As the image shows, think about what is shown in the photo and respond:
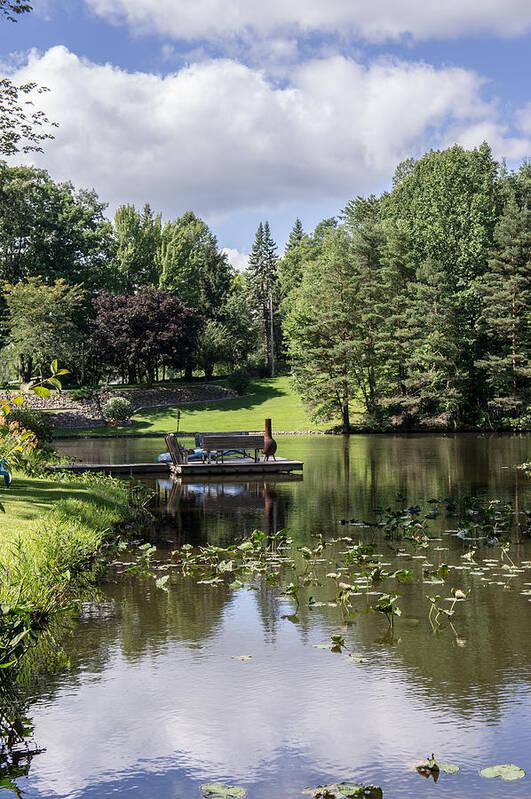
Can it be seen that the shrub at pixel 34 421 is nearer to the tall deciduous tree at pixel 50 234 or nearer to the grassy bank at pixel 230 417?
the grassy bank at pixel 230 417

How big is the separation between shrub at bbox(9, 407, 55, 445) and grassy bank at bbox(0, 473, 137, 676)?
144 inches

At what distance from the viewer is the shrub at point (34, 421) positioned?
1925 centimetres

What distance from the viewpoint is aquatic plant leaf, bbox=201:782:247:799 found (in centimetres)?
399

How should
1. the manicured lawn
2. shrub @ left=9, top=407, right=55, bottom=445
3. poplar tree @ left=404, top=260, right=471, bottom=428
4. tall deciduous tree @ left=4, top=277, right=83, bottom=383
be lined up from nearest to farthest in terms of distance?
1. the manicured lawn
2. shrub @ left=9, top=407, right=55, bottom=445
3. poplar tree @ left=404, top=260, right=471, bottom=428
4. tall deciduous tree @ left=4, top=277, right=83, bottom=383

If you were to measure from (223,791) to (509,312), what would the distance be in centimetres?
4523

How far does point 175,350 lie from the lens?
57812mm

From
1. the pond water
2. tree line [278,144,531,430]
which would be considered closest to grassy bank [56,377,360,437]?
tree line [278,144,531,430]

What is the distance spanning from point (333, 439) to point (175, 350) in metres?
20.7

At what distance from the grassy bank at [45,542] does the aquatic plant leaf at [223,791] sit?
181cm

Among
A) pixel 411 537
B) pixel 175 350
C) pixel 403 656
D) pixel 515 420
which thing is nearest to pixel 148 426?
pixel 175 350

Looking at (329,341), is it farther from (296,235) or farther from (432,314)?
(296,235)

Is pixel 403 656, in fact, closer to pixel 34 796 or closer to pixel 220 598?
pixel 220 598

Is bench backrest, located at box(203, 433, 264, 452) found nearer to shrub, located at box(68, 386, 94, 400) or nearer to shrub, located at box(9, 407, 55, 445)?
shrub, located at box(9, 407, 55, 445)

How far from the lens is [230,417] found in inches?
2044
